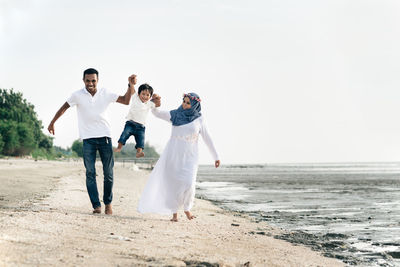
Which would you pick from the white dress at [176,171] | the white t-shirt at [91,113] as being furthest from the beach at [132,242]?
the white t-shirt at [91,113]

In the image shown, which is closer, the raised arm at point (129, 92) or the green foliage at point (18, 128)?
the raised arm at point (129, 92)

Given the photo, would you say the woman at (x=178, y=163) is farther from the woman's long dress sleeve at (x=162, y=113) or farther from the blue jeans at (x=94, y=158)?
the blue jeans at (x=94, y=158)

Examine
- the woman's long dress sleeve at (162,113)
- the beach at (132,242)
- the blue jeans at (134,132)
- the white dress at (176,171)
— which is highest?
the woman's long dress sleeve at (162,113)

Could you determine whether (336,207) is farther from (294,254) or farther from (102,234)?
(102,234)

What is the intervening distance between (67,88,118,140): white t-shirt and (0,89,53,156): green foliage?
5076 cm

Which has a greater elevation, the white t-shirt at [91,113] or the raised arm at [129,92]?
the raised arm at [129,92]

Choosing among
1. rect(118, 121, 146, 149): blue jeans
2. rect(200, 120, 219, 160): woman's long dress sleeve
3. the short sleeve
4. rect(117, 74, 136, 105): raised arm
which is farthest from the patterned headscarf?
the short sleeve

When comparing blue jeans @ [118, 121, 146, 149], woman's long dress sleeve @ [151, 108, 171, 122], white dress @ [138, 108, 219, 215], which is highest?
woman's long dress sleeve @ [151, 108, 171, 122]

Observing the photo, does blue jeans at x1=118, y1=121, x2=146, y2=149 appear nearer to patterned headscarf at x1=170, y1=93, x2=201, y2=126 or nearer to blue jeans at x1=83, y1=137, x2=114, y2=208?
blue jeans at x1=83, y1=137, x2=114, y2=208

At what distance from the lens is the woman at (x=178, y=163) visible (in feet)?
24.6

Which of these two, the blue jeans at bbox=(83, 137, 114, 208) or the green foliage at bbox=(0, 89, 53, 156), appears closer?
the blue jeans at bbox=(83, 137, 114, 208)

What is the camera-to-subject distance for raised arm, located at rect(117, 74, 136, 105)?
24.1 feet

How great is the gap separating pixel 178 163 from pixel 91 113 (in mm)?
1570

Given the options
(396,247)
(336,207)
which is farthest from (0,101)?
(396,247)
